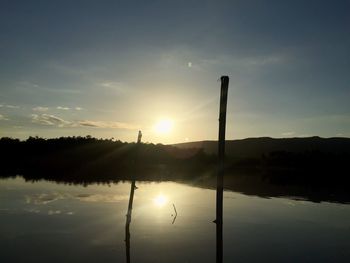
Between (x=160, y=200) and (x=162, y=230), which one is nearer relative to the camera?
(x=162, y=230)

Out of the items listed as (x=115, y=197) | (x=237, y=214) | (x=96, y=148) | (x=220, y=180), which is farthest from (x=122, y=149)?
(x=220, y=180)

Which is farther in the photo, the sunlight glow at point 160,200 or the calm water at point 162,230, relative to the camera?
the sunlight glow at point 160,200

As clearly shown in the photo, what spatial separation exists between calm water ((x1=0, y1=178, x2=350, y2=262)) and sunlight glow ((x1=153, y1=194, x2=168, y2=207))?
0.06 metres

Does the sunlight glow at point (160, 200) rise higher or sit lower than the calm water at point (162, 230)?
higher

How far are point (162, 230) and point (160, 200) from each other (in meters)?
15.3

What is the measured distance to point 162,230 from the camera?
2328 cm

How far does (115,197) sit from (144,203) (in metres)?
4.63

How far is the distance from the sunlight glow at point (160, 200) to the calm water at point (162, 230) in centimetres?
6

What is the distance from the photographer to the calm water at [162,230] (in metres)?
17.8

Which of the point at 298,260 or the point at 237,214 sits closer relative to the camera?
the point at 298,260

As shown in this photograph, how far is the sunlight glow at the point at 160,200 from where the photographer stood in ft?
117

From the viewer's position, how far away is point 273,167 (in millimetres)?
122812

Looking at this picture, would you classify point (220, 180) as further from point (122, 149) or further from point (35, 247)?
point (122, 149)

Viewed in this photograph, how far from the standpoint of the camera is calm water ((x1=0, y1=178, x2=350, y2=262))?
17.8m
